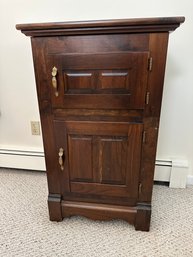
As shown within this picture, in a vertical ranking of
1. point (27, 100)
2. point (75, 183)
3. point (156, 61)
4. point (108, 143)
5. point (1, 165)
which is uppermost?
point (156, 61)

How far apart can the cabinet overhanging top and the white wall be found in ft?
1.62

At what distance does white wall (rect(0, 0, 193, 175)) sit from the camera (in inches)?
45.0

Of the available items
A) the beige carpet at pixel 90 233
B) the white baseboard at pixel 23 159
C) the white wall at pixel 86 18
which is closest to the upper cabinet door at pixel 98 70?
the white wall at pixel 86 18

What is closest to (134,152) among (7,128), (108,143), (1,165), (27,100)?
(108,143)

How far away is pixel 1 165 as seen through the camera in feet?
5.30

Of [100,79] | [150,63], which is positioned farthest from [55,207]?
[150,63]

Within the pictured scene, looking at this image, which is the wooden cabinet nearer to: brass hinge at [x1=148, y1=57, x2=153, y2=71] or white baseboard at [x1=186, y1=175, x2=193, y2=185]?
brass hinge at [x1=148, y1=57, x2=153, y2=71]

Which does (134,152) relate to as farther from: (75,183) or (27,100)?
(27,100)

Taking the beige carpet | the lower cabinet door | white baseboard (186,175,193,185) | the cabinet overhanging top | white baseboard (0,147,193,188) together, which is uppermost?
the cabinet overhanging top

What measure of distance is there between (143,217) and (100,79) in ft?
2.31

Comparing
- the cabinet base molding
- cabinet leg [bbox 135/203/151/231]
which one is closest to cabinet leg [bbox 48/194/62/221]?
the cabinet base molding

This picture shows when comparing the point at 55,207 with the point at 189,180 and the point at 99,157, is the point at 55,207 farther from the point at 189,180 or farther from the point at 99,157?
the point at 189,180

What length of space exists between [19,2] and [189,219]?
1.59 meters

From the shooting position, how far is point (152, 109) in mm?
858
